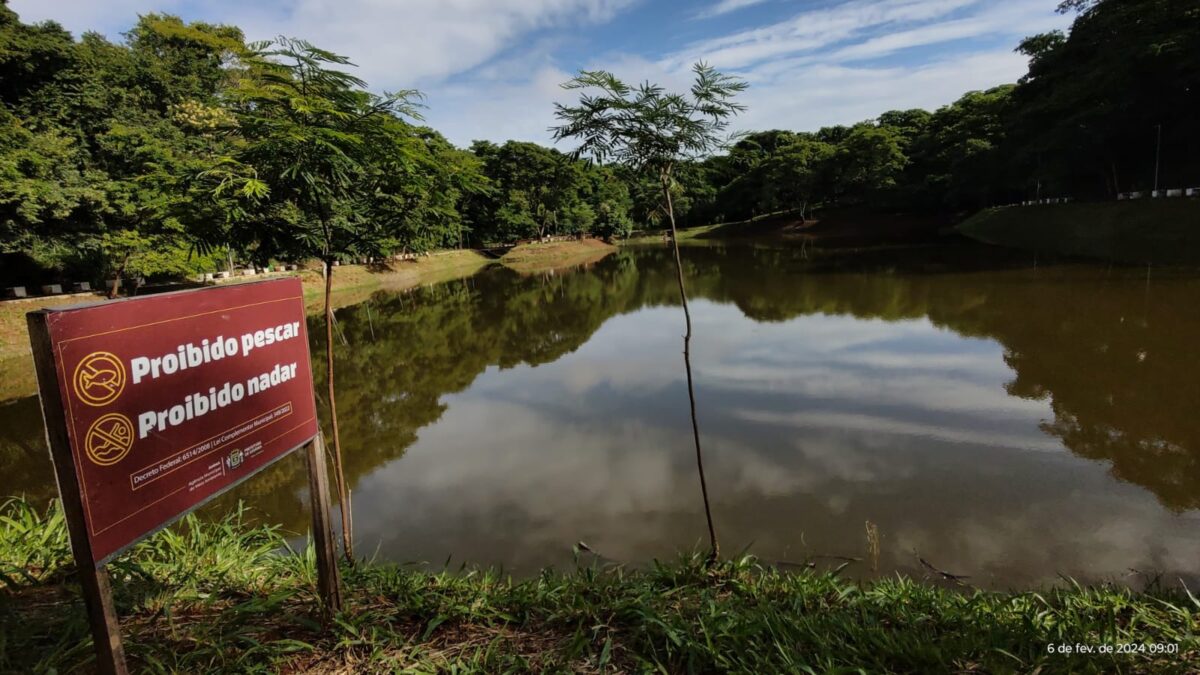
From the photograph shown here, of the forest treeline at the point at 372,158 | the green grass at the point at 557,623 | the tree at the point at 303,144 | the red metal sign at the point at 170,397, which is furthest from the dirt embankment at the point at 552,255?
the red metal sign at the point at 170,397

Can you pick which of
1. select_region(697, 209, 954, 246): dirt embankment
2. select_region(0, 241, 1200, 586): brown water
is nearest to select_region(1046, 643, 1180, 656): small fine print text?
select_region(0, 241, 1200, 586): brown water

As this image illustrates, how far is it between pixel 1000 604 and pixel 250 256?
5481mm

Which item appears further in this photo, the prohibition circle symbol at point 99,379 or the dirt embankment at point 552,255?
the dirt embankment at point 552,255

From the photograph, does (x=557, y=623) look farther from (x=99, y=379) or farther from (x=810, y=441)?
(x=810, y=441)

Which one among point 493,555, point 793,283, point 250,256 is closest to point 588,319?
point 793,283

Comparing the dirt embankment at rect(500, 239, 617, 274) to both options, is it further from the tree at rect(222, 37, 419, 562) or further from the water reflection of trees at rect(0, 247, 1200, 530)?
the tree at rect(222, 37, 419, 562)

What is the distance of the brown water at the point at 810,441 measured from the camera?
5371mm

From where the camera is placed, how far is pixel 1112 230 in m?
27.2

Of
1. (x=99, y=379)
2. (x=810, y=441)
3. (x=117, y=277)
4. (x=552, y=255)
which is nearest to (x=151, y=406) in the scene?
(x=99, y=379)

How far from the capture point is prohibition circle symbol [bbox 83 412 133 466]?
2027mm

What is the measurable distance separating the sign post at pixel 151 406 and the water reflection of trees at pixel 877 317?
181 inches

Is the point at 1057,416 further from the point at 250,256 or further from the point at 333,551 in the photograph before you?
the point at 250,256

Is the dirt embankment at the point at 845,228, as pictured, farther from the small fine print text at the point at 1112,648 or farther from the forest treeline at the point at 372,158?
the small fine print text at the point at 1112,648

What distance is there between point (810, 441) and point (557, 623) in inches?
207
